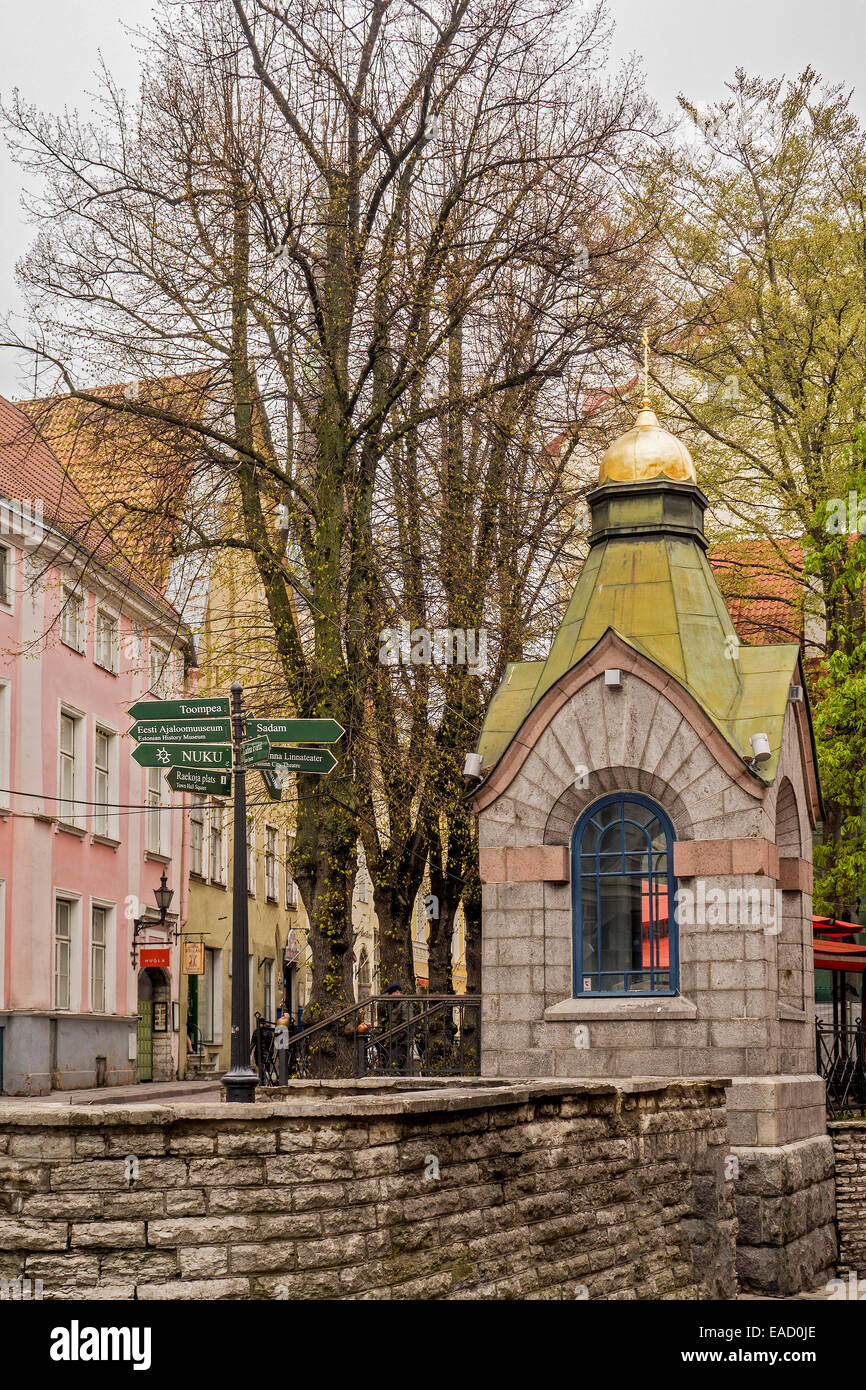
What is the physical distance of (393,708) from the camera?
21.2 m

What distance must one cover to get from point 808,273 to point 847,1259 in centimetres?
1711

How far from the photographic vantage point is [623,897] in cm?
1496

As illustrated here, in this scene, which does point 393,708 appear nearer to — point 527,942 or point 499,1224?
point 527,942

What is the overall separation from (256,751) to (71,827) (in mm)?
19889

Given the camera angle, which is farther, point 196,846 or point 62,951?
point 196,846

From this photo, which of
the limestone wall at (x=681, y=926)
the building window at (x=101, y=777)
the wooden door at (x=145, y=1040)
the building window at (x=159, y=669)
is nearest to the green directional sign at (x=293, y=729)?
the limestone wall at (x=681, y=926)

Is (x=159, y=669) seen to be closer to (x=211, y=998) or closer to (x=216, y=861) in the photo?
(x=216, y=861)

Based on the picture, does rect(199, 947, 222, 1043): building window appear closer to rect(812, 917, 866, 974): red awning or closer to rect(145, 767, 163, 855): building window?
rect(145, 767, 163, 855): building window

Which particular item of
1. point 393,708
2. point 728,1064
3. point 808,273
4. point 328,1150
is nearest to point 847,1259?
point 728,1064

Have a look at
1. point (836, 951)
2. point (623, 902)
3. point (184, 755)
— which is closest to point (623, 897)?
point (623, 902)

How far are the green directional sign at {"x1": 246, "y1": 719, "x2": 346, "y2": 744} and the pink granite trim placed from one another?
402cm

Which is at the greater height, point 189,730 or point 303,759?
point 189,730
